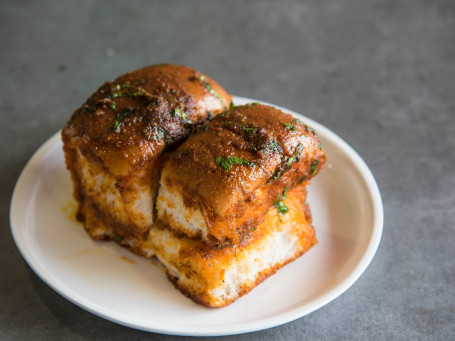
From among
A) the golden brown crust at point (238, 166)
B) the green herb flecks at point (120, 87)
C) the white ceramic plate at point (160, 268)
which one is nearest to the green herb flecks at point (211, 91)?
the golden brown crust at point (238, 166)

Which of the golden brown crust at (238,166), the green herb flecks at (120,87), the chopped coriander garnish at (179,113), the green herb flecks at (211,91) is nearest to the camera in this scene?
the golden brown crust at (238,166)

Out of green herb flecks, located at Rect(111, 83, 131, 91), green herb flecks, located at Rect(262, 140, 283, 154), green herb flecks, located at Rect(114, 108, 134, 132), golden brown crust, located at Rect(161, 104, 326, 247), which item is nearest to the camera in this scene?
golden brown crust, located at Rect(161, 104, 326, 247)

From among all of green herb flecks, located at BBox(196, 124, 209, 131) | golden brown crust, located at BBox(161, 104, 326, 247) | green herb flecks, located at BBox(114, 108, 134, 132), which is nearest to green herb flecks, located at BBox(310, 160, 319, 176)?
golden brown crust, located at BBox(161, 104, 326, 247)

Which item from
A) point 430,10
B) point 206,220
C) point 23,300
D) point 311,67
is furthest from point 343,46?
point 23,300

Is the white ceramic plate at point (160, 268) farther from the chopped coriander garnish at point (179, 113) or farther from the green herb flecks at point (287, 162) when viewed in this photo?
the chopped coriander garnish at point (179, 113)

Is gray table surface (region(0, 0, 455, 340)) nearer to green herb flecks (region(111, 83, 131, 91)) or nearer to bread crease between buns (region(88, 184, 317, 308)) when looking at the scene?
bread crease between buns (region(88, 184, 317, 308))

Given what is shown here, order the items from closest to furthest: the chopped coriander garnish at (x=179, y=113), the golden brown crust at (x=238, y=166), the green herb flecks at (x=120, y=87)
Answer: the golden brown crust at (x=238, y=166), the chopped coriander garnish at (x=179, y=113), the green herb flecks at (x=120, y=87)
